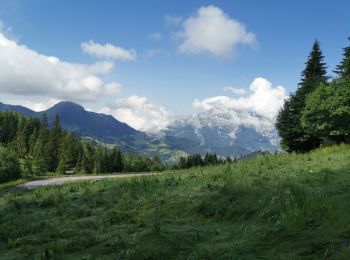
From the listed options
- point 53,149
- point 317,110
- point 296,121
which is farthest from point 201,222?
point 53,149

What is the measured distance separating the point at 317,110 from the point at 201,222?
3249cm

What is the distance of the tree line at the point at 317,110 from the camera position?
3741cm

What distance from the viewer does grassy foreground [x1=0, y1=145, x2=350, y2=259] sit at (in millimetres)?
7895

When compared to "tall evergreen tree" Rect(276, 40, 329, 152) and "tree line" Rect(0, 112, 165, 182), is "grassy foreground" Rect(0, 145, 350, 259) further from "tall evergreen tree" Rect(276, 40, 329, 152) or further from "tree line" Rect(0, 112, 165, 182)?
"tree line" Rect(0, 112, 165, 182)

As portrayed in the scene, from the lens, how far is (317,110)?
A: 3975 cm

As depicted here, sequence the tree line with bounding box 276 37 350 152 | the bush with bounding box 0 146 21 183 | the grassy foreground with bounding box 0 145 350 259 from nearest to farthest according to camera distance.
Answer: the grassy foreground with bounding box 0 145 350 259 → the tree line with bounding box 276 37 350 152 → the bush with bounding box 0 146 21 183

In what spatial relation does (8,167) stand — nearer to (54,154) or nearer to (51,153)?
(51,153)

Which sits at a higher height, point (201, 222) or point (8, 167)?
point (8, 167)

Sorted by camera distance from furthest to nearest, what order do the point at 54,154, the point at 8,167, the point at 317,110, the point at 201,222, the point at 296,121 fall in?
the point at 54,154, the point at 8,167, the point at 296,121, the point at 317,110, the point at 201,222

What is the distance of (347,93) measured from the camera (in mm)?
36156

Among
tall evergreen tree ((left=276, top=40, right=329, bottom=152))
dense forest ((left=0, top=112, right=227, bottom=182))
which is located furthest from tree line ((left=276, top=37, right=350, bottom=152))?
dense forest ((left=0, top=112, right=227, bottom=182))

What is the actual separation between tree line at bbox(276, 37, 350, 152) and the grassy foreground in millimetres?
21522

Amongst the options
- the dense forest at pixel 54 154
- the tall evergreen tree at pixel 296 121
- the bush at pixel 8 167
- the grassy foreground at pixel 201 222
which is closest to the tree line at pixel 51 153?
the dense forest at pixel 54 154

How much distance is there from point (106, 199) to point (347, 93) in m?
28.1
